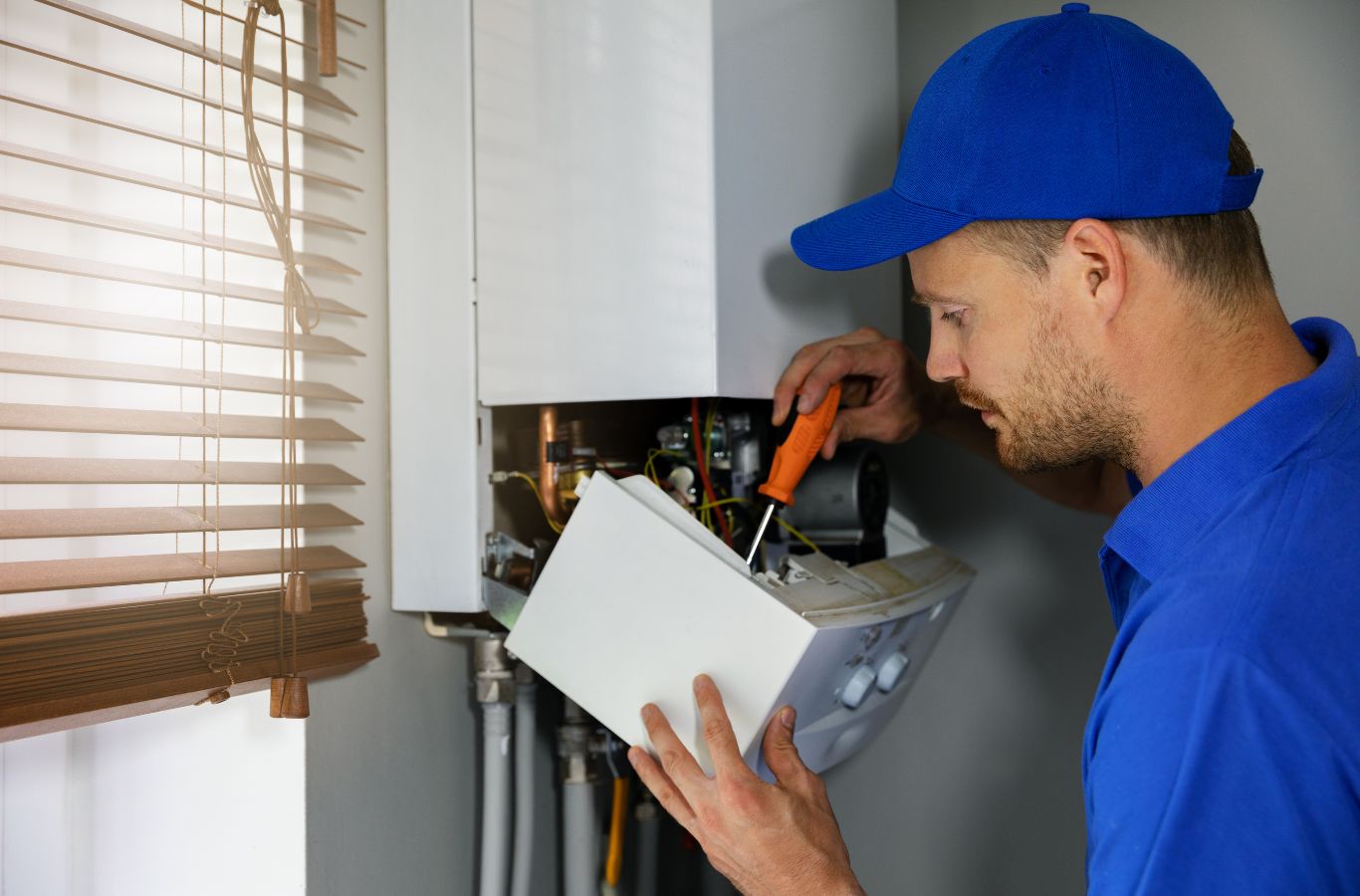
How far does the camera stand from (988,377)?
2.95ft

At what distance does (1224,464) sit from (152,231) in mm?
870

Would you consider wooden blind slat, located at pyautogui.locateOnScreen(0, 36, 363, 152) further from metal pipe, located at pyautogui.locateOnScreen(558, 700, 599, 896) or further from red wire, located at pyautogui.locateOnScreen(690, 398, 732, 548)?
metal pipe, located at pyautogui.locateOnScreen(558, 700, 599, 896)

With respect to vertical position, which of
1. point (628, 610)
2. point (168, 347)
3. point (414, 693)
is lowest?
point (414, 693)

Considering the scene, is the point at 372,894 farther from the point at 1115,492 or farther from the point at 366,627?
the point at 1115,492

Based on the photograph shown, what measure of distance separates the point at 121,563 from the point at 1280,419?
0.91 m

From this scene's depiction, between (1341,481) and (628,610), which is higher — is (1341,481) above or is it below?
above

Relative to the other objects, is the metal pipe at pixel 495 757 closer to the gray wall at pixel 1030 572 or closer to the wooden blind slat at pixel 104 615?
the wooden blind slat at pixel 104 615

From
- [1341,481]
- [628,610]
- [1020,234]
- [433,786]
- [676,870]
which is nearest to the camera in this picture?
[1341,481]

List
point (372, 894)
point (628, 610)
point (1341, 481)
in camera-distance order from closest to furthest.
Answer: point (1341, 481) < point (628, 610) < point (372, 894)

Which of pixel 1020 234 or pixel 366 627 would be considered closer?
pixel 1020 234

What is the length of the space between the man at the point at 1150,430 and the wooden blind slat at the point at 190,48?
0.52m

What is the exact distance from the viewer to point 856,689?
1.10 m

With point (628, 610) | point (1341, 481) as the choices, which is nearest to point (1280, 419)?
point (1341, 481)

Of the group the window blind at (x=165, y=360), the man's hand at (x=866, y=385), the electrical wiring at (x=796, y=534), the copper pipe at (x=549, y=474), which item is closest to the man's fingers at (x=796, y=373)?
the man's hand at (x=866, y=385)
